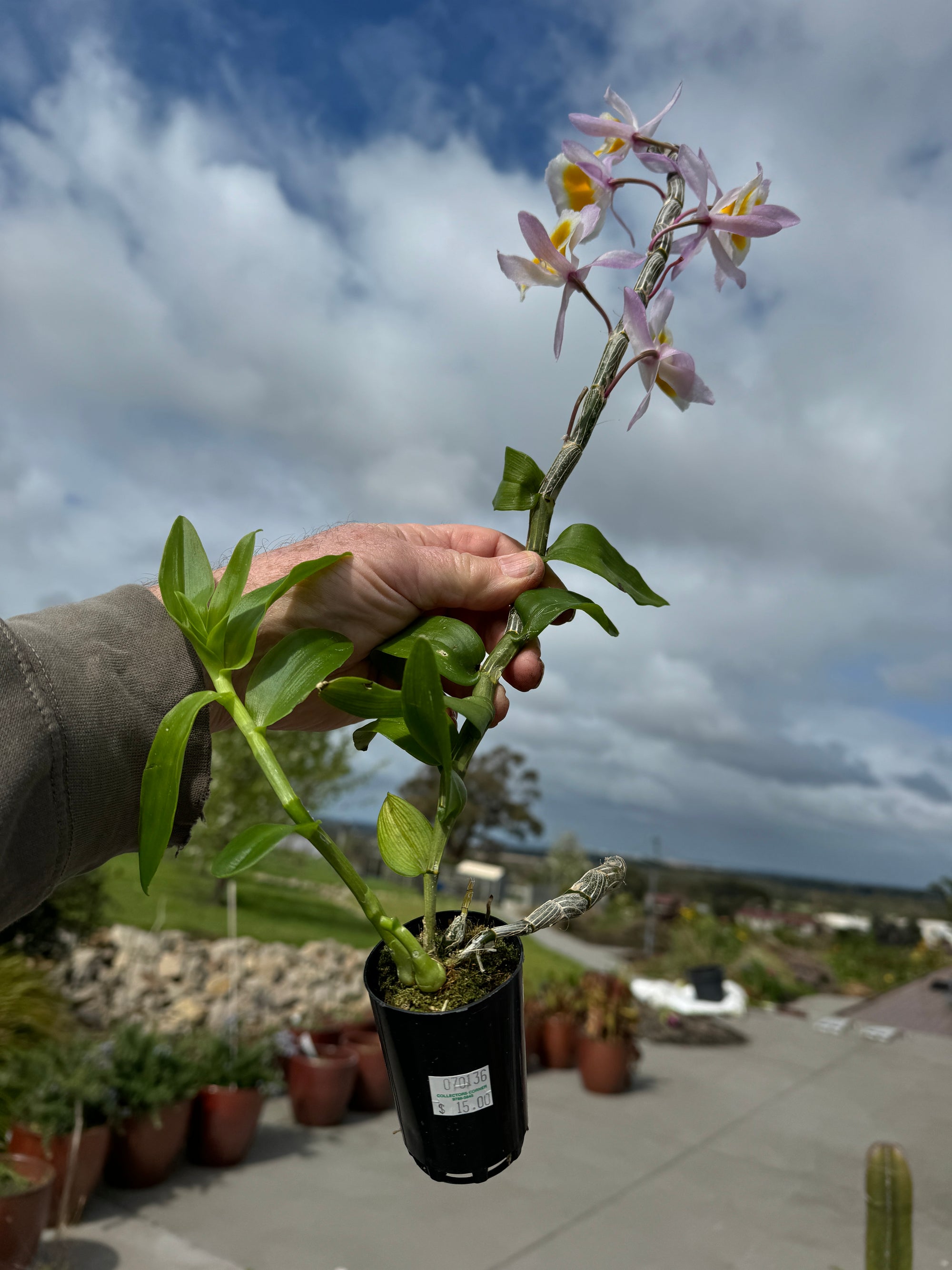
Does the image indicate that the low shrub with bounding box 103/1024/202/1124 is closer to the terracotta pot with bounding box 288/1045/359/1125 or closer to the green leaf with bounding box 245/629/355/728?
the terracotta pot with bounding box 288/1045/359/1125

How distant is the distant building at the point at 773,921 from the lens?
1331 centimetres

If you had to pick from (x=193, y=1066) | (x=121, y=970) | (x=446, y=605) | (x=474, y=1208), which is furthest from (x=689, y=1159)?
(x=446, y=605)

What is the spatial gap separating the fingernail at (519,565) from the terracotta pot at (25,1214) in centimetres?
291

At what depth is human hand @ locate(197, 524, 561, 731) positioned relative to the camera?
0.90 m

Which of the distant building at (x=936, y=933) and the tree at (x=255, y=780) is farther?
the distant building at (x=936, y=933)

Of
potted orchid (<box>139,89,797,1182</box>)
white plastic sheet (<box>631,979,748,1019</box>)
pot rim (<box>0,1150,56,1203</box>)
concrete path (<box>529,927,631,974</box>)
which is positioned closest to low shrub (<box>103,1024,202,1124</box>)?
pot rim (<box>0,1150,56,1203</box>)

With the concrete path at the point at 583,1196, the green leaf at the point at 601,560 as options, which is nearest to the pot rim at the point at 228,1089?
the concrete path at the point at 583,1196

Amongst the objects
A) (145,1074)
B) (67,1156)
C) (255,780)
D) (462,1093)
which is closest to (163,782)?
(462,1093)

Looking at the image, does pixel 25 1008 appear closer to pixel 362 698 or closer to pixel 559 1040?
pixel 559 1040

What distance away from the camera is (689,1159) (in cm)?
476

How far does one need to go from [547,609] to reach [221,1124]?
400cm

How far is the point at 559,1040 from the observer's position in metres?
6.14

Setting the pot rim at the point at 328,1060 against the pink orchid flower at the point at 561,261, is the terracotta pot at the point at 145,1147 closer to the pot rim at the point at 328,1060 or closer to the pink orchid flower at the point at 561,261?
the pot rim at the point at 328,1060

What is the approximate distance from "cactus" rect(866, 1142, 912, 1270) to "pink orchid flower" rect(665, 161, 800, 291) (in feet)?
8.03
